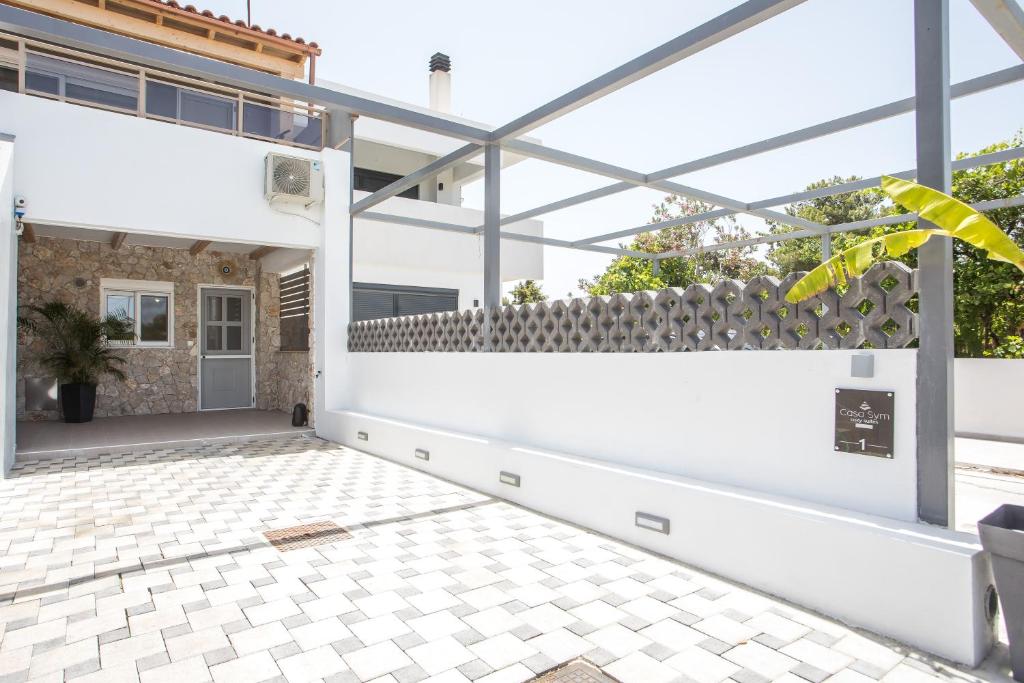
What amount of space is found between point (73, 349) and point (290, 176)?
505 centimetres

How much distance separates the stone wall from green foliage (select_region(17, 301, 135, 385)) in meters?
0.30

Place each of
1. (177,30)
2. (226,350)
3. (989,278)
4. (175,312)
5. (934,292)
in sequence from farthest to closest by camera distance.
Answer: (226,350), (175,312), (177,30), (989,278), (934,292)

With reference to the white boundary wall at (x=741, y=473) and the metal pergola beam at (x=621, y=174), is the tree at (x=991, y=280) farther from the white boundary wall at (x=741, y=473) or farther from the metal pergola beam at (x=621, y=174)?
the white boundary wall at (x=741, y=473)

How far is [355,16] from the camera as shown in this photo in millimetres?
10500

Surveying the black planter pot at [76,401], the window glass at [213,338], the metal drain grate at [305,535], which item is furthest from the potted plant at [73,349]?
the metal drain grate at [305,535]

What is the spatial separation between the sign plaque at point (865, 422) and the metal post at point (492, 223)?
3.43 metres

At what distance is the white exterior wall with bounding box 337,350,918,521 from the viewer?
2.99m

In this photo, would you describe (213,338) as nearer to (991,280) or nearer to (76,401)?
(76,401)

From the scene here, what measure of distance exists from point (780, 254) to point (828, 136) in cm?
2432

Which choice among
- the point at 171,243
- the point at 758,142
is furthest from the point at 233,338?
the point at 758,142

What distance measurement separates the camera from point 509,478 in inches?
203

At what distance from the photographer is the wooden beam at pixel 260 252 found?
1102cm

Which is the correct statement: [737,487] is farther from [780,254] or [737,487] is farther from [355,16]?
[780,254]

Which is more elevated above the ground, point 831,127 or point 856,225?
point 831,127
